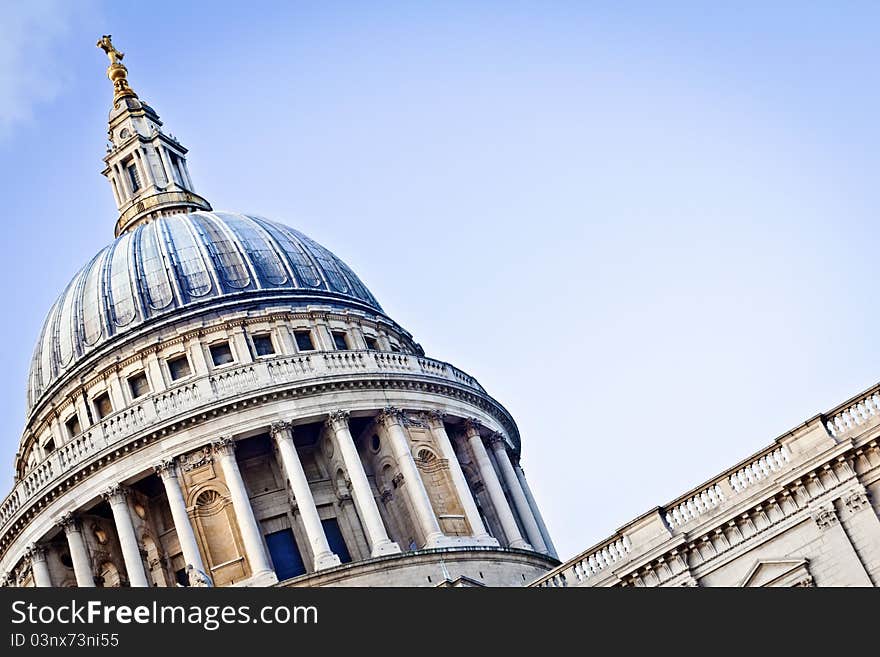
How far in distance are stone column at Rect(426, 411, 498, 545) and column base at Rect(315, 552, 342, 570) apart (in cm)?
593

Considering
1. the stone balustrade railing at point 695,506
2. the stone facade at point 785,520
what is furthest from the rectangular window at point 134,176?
Result: the stone balustrade railing at point 695,506

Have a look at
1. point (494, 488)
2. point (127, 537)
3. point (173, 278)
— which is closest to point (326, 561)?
point (127, 537)

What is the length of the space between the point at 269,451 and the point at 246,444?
97 cm

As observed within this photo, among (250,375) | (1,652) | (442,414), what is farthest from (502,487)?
(1,652)

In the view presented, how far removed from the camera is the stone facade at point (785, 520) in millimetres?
31688

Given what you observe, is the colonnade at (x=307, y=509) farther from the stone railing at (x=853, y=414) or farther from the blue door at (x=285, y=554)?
the stone railing at (x=853, y=414)

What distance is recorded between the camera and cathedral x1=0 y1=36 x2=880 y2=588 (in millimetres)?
43438

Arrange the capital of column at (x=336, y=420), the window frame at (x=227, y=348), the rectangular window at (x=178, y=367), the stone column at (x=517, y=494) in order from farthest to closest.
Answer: the stone column at (x=517, y=494) → the rectangular window at (x=178, y=367) → the window frame at (x=227, y=348) → the capital of column at (x=336, y=420)

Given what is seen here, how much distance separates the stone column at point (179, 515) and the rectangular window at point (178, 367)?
21.2 ft

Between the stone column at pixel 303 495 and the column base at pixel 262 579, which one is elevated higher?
the stone column at pixel 303 495

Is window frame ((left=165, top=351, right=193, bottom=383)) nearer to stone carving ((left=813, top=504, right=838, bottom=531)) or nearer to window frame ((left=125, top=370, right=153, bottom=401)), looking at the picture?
window frame ((left=125, top=370, right=153, bottom=401))

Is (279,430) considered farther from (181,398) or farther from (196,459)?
(181,398)

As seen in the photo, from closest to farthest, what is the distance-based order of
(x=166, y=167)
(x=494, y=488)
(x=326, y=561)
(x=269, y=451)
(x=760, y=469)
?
(x=760, y=469) < (x=326, y=561) < (x=269, y=451) < (x=494, y=488) < (x=166, y=167)

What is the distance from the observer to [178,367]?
5322 centimetres
